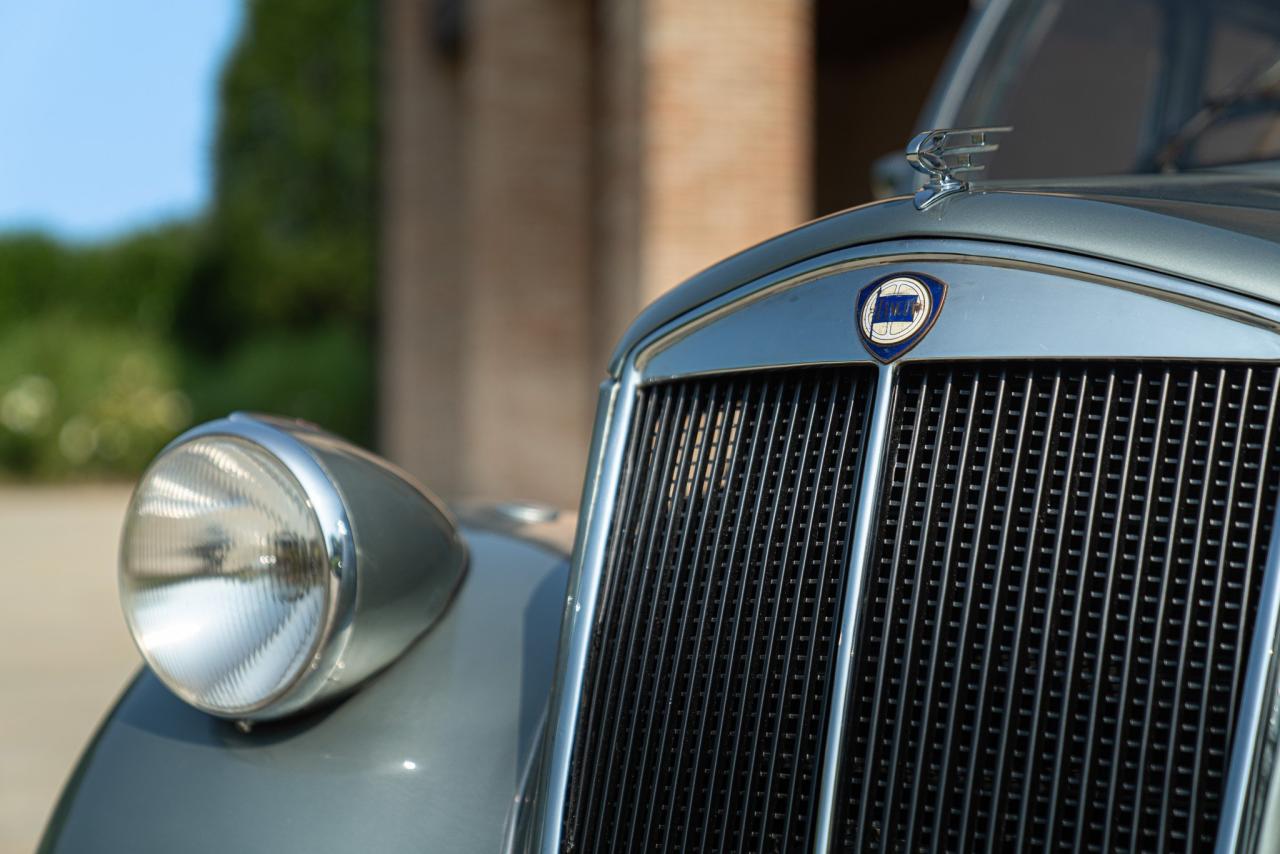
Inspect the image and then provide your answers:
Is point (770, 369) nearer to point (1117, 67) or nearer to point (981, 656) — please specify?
point (981, 656)

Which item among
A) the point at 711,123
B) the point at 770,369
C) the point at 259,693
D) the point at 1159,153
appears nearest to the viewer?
the point at 770,369

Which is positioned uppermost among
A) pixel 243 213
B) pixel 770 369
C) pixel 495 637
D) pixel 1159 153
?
pixel 243 213

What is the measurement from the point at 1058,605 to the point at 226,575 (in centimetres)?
91

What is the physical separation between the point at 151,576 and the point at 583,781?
569 millimetres

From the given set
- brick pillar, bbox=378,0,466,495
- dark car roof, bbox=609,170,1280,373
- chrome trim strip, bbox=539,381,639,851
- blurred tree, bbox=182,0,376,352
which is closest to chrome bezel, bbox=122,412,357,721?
chrome trim strip, bbox=539,381,639,851

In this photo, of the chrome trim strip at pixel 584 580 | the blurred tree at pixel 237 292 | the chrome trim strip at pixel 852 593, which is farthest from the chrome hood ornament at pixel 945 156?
the blurred tree at pixel 237 292

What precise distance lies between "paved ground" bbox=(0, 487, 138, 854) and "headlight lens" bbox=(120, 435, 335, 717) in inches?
89.7

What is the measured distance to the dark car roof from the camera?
3.67 ft

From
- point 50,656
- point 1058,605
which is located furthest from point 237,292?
point 1058,605

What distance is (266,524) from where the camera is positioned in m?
1.49

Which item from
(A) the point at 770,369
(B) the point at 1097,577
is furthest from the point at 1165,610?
(A) the point at 770,369

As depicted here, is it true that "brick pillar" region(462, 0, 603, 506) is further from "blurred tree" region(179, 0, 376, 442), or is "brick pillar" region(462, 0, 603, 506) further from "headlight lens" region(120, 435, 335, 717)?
"headlight lens" region(120, 435, 335, 717)

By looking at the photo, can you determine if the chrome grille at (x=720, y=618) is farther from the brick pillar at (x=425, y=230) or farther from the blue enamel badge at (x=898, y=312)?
the brick pillar at (x=425, y=230)

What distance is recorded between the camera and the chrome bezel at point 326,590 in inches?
57.7
